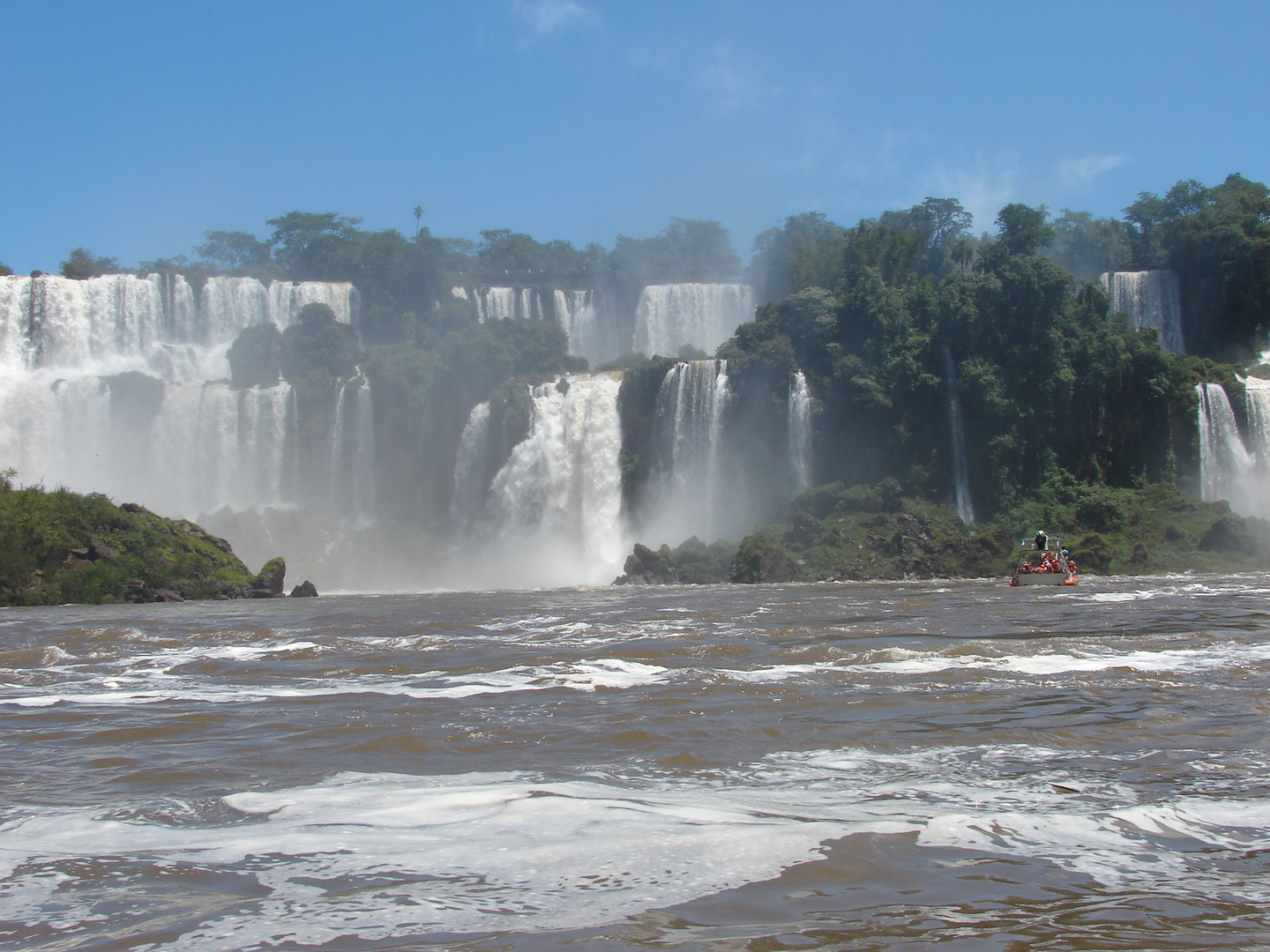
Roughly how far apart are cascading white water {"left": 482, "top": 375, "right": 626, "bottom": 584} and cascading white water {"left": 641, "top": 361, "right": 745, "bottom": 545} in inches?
76.3

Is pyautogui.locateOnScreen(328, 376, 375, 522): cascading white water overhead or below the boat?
overhead

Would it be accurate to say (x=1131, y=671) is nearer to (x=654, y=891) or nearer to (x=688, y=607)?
(x=654, y=891)

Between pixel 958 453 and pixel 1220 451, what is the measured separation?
995 centimetres

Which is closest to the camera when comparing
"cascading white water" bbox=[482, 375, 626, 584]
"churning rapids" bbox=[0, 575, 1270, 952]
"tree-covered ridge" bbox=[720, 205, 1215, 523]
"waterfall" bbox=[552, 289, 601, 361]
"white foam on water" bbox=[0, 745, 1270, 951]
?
"churning rapids" bbox=[0, 575, 1270, 952]

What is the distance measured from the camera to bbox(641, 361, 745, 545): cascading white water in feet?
139

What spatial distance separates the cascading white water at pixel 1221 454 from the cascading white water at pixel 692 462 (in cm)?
1890

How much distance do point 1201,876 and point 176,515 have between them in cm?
5096

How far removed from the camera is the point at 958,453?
4206 centimetres

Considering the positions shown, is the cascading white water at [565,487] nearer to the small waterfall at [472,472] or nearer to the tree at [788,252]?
the small waterfall at [472,472]

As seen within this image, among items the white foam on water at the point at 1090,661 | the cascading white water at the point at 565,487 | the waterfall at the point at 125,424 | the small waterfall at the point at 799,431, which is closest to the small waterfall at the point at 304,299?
the waterfall at the point at 125,424

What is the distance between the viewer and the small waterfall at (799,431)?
4262 centimetres

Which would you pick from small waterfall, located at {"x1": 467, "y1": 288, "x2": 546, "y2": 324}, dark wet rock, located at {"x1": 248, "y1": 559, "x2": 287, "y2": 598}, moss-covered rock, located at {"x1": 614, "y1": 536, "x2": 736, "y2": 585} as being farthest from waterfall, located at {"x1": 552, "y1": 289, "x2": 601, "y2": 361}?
dark wet rock, located at {"x1": 248, "y1": 559, "x2": 287, "y2": 598}

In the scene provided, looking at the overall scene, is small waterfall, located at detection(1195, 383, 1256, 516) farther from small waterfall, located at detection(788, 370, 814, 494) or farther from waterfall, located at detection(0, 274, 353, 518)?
waterfall, located at detection(0, 274, 353, 518)

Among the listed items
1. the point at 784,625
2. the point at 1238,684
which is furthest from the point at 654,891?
the point at 784,625
